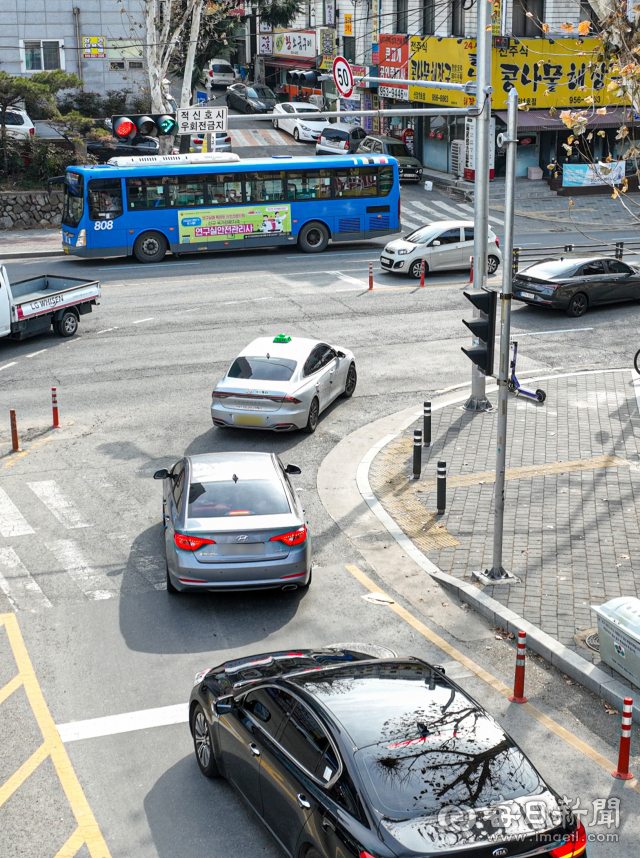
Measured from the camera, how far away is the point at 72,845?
751 centimetres

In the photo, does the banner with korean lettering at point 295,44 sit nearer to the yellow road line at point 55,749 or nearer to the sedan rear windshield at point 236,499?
the sedan rear windshield at point 236,499

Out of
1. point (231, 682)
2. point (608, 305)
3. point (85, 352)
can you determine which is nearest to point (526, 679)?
point (231, 682)

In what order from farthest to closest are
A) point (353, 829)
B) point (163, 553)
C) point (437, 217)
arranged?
point (437, 217) < point (163, 553) < point (353, 829)

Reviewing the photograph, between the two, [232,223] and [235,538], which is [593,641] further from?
[232,223]

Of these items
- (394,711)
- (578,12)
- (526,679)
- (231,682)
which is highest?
(578,12)

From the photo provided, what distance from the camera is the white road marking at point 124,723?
359 inches

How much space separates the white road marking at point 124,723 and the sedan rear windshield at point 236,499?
2.73 metres

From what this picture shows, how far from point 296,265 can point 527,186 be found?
62.0ft

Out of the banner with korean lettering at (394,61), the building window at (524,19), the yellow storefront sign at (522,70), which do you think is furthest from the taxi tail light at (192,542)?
the banner with korean lettering at (394,61)

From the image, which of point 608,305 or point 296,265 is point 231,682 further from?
point 296,265

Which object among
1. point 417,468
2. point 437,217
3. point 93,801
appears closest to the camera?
point 93,801

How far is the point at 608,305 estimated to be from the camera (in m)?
26.8

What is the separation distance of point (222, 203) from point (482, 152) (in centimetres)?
1717

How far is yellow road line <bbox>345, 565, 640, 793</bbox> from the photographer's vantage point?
8.72 metres
